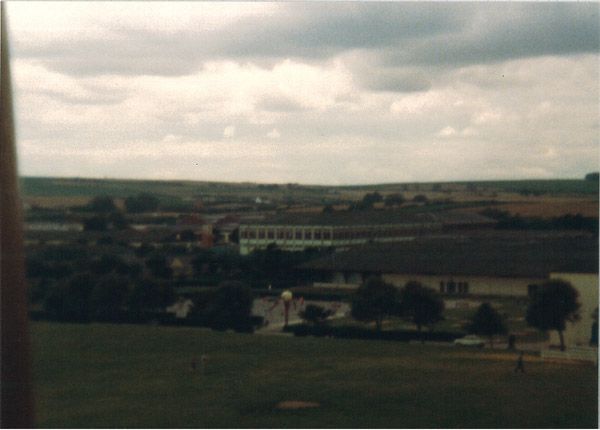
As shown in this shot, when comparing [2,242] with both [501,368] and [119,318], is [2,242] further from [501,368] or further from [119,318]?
[119,318]

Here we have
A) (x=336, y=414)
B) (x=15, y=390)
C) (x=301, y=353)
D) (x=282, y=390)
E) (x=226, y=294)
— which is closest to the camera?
(x=15, y=390)

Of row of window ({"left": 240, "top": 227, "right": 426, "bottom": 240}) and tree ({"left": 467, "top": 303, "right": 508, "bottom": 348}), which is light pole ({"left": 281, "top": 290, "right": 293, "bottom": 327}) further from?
tree ({"left": 467, "top": 303, "right": 508, "bottom": 348})

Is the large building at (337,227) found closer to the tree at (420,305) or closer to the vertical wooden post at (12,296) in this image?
the tree at (420,305)

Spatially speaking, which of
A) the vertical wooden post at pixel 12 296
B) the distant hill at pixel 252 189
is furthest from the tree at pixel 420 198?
the vertical wooden post at pixel 12 296

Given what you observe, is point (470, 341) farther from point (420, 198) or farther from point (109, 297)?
point (109, 297)

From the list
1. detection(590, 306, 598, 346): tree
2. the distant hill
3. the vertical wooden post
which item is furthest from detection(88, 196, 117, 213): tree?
the vertical wooden post

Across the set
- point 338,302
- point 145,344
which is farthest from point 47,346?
point 338,302

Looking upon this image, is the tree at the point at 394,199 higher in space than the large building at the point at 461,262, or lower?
higher
